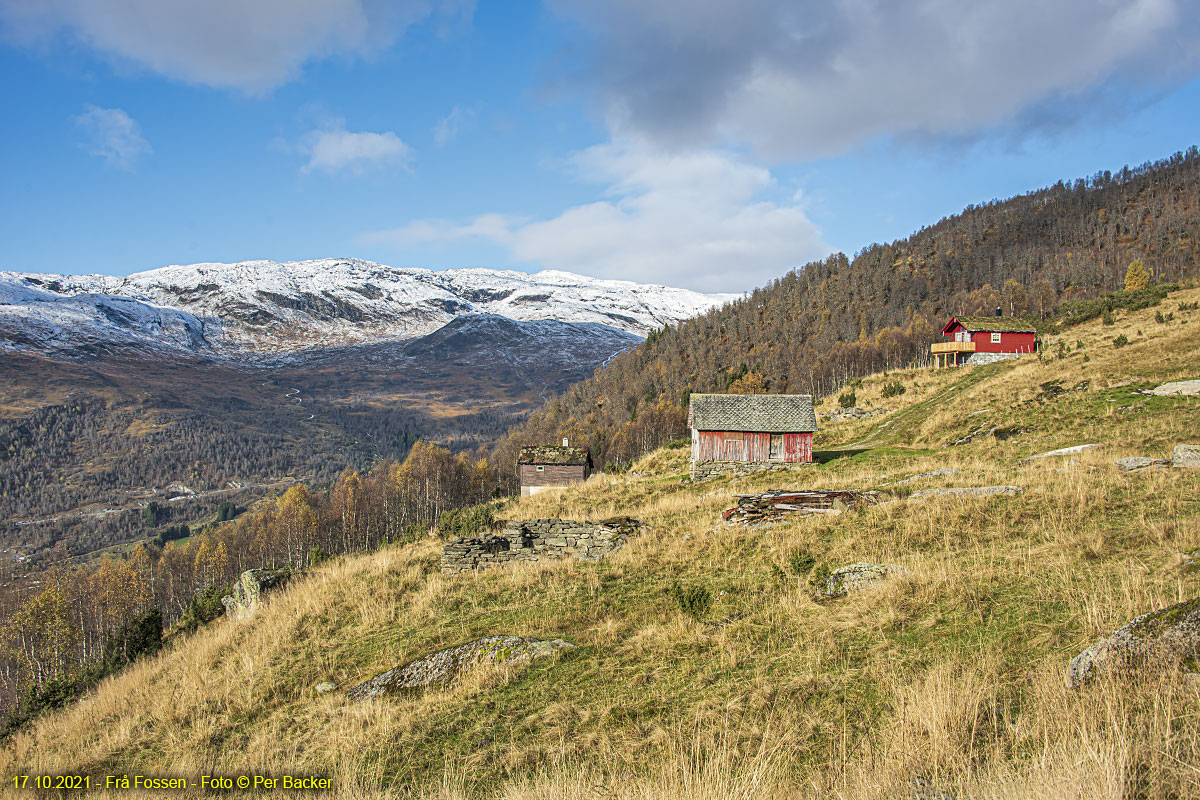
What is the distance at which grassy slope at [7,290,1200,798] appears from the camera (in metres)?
5.24

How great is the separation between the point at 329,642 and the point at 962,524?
1453 centimetres

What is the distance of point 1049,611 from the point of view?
25.7 ft

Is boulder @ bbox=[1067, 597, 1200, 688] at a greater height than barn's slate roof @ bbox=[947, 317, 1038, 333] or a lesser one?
lesser

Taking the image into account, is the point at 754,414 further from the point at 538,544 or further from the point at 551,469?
the point at 538,544

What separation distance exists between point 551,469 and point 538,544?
153ft

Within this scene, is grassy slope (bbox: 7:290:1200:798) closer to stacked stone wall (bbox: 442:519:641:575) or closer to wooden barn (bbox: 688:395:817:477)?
stacked stone wall (bbox: 442:519:641:575)

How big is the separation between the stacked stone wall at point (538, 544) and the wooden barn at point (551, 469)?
148ft

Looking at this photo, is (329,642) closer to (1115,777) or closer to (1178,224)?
(1115,777)

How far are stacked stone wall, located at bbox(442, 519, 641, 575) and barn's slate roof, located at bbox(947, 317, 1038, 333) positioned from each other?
209 feet

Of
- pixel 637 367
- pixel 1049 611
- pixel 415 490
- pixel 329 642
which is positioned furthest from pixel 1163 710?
pixel 637 367

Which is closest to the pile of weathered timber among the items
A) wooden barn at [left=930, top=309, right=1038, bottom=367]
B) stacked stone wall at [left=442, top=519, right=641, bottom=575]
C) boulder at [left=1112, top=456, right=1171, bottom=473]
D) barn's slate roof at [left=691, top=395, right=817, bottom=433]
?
stacked stone wall at [left=442, top=519, right=641, bottom=575]

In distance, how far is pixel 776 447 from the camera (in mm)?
44719

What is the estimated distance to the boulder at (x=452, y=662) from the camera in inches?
402

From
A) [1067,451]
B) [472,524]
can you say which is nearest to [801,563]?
[1067,451]
